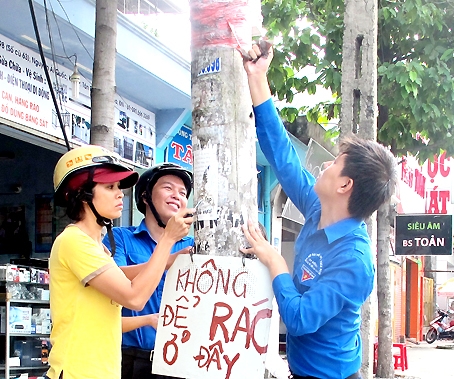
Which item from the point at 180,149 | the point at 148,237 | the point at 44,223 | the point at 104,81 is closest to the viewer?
the point at 148,237

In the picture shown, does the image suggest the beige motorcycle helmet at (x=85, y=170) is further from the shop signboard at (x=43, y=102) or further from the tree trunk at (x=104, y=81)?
the shop signboard at (x=43, y=102)

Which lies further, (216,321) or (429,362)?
(429,362)

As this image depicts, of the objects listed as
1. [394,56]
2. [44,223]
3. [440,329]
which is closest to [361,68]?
[394,56]

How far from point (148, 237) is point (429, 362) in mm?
14224

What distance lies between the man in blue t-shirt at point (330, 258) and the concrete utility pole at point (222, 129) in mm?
72

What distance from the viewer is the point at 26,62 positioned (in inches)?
281

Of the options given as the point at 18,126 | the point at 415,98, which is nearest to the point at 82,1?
the point at 18,126

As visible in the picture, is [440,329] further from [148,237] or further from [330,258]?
[330,258]

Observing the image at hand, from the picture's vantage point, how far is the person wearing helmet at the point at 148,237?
354cm

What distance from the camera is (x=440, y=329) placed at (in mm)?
24375

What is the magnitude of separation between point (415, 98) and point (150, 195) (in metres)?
6.28

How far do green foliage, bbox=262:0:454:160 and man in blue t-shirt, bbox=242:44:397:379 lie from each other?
21.0 feet

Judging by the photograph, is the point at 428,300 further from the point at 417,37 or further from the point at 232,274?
the point at 232,274

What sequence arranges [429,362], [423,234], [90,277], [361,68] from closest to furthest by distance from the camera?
1. [90,277]
2. [361,68]
3. [423,234]
4. [429,362]
